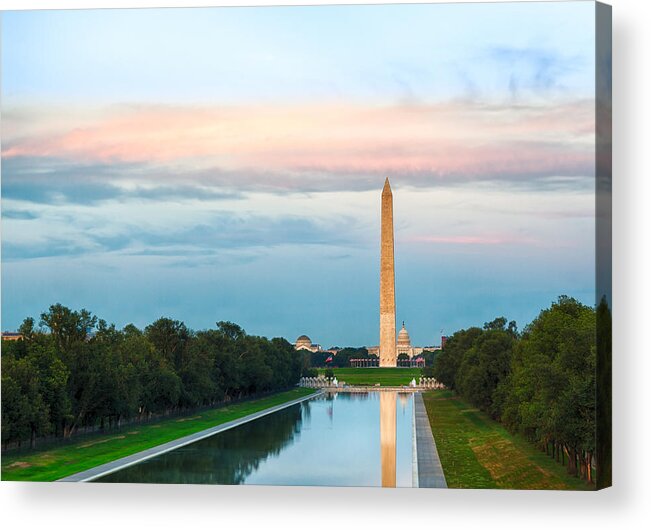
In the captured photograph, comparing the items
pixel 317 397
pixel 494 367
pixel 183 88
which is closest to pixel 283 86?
pixel 183 88

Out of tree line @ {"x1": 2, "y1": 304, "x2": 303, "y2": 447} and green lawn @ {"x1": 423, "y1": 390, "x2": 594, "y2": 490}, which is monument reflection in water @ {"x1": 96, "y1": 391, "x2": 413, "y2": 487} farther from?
tree line @ {"x1": 2, "y1": 304, "x2": 303, "y2": 447}

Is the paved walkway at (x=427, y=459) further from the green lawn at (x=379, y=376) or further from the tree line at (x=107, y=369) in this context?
the green lawn at (x=379, y=376)

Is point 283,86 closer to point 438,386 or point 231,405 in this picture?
point 231,405

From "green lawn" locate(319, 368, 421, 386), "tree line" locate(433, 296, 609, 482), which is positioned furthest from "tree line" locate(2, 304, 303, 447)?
"green lawn" locate(319, 368, 421, 386)

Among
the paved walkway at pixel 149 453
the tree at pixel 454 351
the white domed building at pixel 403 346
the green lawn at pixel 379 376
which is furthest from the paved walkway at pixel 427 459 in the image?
the white domed building at pixel 403 346

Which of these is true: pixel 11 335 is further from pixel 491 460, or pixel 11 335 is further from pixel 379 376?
pixel 379 376

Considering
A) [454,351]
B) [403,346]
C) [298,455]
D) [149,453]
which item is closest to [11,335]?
[149,453]
